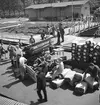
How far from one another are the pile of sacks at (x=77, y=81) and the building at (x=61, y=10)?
32.2 metres

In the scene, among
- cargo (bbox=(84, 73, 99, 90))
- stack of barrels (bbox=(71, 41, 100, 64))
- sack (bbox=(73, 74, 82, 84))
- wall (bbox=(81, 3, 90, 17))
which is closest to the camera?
cargo (bbox=(84, 73, 99, 90))

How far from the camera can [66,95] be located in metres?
8.41

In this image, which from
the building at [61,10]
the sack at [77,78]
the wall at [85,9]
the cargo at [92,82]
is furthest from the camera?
the wall at [85,9]

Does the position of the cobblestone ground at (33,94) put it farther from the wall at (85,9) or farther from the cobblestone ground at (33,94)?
the wall at (85,9)

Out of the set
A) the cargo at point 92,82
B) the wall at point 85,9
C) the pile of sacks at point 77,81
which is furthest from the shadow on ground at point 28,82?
the wall at point 85,9

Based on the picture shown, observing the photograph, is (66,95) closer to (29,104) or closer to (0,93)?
(29,104)

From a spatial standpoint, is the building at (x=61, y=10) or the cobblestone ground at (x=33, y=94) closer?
the cobblestone ground at (x=33, y=94)

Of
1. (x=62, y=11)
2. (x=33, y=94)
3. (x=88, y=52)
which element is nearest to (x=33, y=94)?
(x=33, y=94)

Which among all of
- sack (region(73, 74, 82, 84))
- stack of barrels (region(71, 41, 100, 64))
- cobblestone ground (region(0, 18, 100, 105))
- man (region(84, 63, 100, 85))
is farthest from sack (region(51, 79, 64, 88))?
stack of barrels (region(71, 41, 100, 64))

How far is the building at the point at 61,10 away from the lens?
1591 inches

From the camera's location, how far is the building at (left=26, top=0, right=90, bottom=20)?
4041cm

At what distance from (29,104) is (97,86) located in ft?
10.8

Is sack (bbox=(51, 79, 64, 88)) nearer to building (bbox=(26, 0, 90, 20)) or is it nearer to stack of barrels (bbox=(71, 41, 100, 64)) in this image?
stack of barrels (bbox=(71, 41, 100, 64))

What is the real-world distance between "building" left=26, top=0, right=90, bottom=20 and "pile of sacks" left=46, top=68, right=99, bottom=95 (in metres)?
32.2
